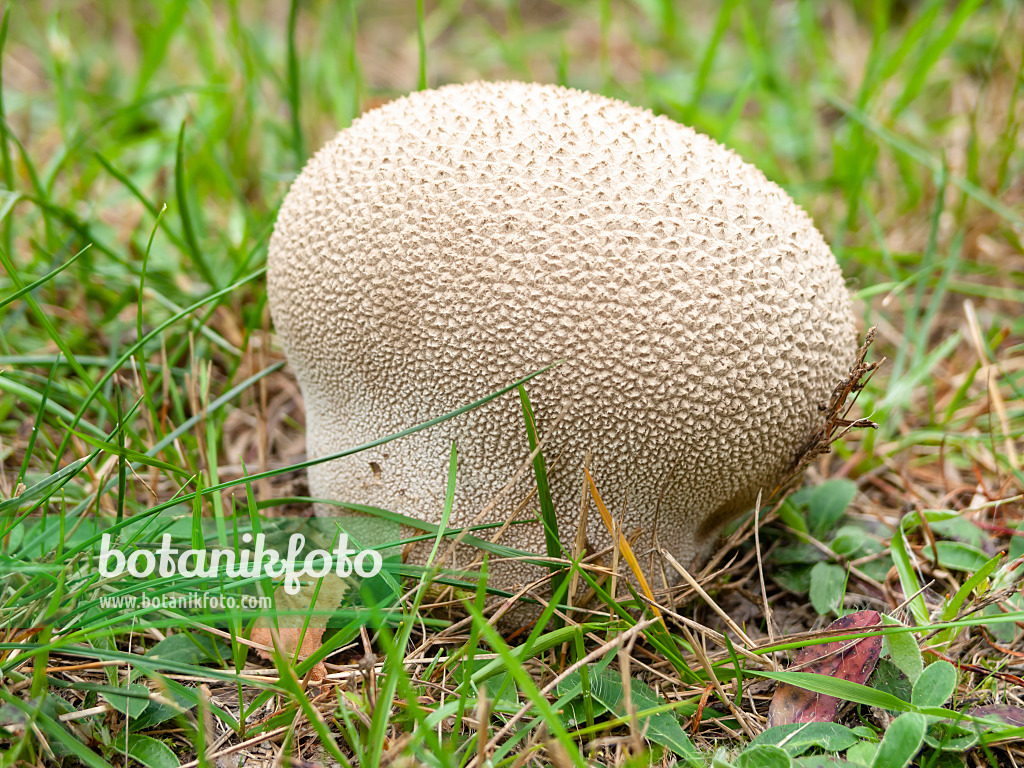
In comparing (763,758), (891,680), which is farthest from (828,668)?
(763,758)

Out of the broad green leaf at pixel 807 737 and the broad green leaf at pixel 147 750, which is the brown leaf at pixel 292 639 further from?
the broad green leaf at pixel 807 737

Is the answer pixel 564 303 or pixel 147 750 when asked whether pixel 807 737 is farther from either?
pixel 147 750

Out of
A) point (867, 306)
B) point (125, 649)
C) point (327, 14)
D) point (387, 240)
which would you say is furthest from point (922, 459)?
point (327, 14)

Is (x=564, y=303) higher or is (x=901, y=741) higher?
(x=564, y=303)

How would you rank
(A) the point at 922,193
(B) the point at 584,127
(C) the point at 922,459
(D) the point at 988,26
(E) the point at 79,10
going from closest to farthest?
(B) the point at 584,127
(C) the point at 922,459
(A) the point at 922,193
(D) the point at 988,26
(E) the point at 79,10

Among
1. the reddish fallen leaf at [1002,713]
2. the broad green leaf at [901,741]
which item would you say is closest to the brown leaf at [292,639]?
the broad green leaf at [901,741]

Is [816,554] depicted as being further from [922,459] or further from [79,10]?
[79,10]
